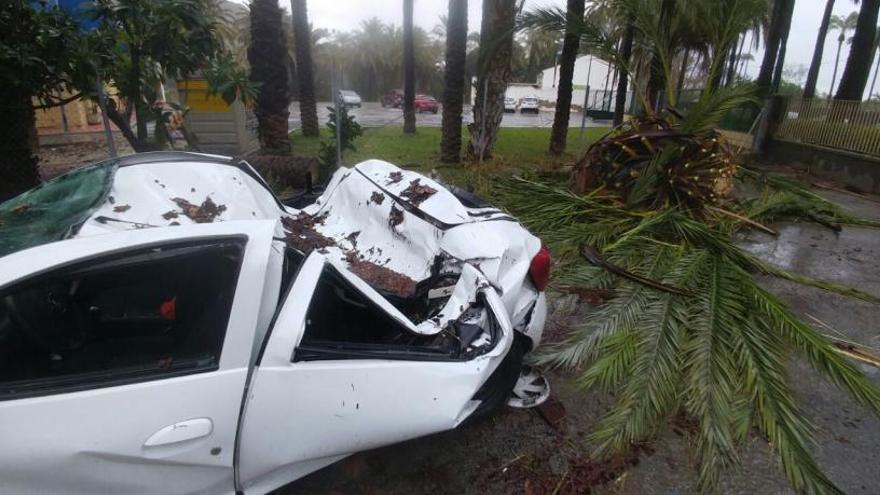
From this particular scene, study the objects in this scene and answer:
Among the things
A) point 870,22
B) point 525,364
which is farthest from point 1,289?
point 870,22

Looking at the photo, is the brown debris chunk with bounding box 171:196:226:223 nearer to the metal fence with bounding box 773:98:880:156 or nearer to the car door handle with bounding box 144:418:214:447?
the car door handle with bounding box 144:418:214:447

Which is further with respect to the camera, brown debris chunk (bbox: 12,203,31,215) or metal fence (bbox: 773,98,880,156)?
metal fence (bbox: 773,98,880,156)

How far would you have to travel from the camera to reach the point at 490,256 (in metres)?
2.66

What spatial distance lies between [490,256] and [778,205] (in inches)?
224

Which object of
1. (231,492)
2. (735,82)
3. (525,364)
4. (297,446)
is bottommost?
(525,364)

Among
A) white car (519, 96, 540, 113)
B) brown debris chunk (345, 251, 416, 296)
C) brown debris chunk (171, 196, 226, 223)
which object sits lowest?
brown debris chunk (345, 251, 416, 296)

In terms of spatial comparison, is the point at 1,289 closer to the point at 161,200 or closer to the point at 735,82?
the point at 161,200

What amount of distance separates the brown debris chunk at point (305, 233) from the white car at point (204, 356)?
0.96 meters

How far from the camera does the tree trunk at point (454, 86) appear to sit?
33.7 feet

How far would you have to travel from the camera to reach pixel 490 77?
362 inches

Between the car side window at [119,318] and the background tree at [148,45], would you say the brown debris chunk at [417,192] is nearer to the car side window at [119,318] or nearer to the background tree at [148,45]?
the car side window at [119,318]

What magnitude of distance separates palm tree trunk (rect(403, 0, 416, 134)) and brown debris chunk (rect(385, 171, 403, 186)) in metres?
13.1

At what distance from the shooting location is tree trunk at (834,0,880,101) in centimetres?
1173

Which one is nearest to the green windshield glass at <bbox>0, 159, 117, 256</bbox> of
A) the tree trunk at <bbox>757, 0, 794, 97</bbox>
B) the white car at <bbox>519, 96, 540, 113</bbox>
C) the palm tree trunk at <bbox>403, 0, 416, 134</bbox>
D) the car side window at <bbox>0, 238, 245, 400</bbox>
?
the car side window at <bbox>0, 238, 245, 400</bbox>
